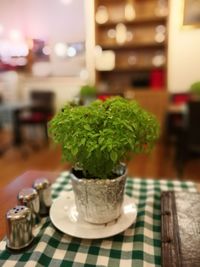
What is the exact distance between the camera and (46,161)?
3.14 meters

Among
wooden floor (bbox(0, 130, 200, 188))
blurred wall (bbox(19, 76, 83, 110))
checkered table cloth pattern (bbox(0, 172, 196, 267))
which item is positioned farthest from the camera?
blurred wall (bbox(19, 76, 83, 110))

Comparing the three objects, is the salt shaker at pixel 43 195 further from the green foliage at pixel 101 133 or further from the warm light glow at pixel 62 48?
the warm light glow at pixel 62 48

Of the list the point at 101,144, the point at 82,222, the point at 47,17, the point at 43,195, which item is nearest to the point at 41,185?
the point at 43,195

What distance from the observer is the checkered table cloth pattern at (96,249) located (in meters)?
0.61

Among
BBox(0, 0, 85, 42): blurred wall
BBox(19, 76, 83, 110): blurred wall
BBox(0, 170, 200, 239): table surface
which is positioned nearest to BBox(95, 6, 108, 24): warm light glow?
BBox(19, 76, 83, 110): blurred wall

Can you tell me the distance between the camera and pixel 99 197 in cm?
67

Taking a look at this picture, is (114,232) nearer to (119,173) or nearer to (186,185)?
(119,173)

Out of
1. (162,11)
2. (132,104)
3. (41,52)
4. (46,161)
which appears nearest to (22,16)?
(132,104)

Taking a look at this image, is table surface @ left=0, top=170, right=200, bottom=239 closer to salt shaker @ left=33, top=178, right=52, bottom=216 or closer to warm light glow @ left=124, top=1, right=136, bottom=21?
salt shaker @ left=33, top=178, right=52, bottom=216

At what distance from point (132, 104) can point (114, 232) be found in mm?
337

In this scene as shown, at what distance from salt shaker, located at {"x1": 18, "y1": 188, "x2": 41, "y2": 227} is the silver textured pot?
12cm

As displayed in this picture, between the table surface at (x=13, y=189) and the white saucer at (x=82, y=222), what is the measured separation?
5.6 inches

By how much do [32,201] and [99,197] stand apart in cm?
20

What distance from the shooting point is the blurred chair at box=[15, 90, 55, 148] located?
3.54 m
